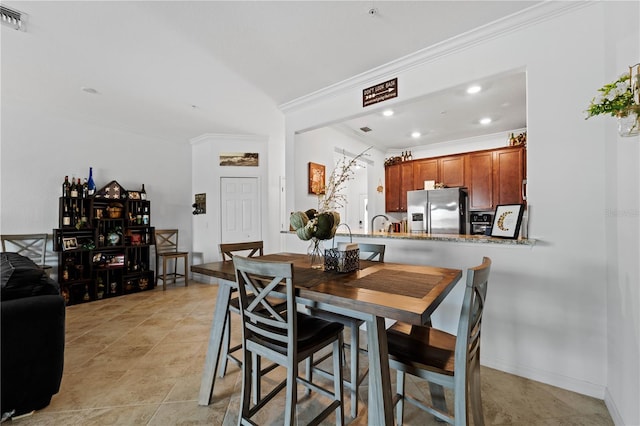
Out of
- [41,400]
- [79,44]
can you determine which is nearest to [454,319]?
[41,400]

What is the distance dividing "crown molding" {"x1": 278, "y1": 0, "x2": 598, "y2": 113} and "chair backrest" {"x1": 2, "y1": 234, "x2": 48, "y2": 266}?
417 centimetres

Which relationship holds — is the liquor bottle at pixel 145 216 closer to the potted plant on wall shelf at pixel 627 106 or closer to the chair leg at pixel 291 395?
the chair leg at pixel 291 395

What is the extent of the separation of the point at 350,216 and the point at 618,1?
6232mm

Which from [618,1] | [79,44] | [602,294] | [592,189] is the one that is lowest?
[602,294]

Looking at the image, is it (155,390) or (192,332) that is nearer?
(155,390)

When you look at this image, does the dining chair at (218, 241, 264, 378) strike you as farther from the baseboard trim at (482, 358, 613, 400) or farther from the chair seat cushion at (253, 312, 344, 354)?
the baseboard trim at (482, 358, 613, 400)

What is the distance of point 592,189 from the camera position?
5.87 ft

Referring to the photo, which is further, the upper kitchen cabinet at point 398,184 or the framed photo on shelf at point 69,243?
the upper kitchen cabinet at point 398,184

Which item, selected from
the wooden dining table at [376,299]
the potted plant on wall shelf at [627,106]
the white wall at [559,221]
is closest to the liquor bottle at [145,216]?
the wooden dining table at [376,299]

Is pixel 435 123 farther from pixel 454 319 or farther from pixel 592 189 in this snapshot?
pixel 454 319

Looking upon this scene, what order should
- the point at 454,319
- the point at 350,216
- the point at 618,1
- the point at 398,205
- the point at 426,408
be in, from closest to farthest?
the point at 426,408 → the point at 618,1 → the point at 454,319 → the point at 398,205 → the point at 350,216

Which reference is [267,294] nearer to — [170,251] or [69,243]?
[69,243]

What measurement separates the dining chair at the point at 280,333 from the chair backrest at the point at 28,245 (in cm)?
400

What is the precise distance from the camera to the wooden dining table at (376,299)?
42.3 inches
